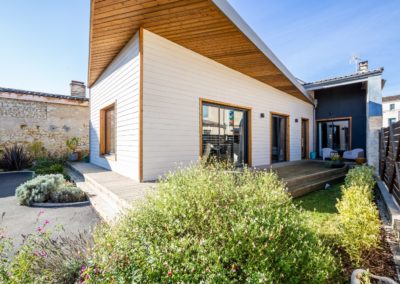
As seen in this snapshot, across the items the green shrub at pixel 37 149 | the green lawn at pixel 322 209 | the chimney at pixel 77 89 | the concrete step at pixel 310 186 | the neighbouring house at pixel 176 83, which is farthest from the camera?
the chimney at pixel 77 89

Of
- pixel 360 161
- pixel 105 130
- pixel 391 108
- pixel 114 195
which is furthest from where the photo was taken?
pixel 391 108

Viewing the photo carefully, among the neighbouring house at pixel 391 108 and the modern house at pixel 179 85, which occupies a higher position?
the neighbouring house at pixel 391 108

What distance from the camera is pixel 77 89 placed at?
40.7 feet

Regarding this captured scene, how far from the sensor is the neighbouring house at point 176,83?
4.21 metres

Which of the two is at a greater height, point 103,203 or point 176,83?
point 176,83

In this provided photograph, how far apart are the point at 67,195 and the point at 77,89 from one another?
10.1m

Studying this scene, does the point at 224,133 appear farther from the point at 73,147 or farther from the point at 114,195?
the point at 73,147

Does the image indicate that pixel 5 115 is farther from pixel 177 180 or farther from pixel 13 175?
pixel 177 180

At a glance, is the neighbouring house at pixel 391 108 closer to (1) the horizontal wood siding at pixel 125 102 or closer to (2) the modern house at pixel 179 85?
(2) the modern house at pixel 179 85

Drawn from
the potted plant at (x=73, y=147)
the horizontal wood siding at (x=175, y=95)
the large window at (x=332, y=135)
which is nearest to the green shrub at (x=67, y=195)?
the horizontal wood siding at (x=175, y=95)

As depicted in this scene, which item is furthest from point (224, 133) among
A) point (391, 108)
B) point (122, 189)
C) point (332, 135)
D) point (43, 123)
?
point (391, 108)

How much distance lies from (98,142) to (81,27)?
423cm

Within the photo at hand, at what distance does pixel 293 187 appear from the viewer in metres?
5.22

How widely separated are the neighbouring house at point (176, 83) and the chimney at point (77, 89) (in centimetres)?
548
